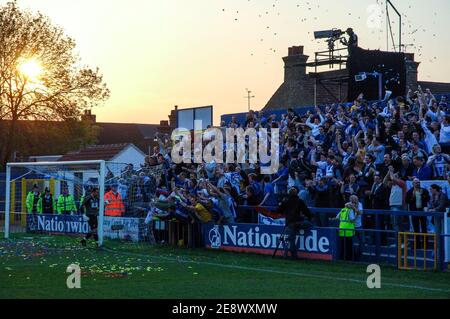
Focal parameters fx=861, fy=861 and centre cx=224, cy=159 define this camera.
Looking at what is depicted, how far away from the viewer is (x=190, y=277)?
17.8m

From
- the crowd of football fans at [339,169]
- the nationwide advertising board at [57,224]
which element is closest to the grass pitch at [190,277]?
the crowd of football fans at [339,169]

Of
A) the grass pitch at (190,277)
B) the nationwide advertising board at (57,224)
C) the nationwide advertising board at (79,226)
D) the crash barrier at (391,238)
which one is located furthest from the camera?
the nationwide advertising board at (57,224)

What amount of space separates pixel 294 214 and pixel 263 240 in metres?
1.95

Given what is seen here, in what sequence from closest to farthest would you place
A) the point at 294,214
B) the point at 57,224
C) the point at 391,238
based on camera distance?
the point at 391,238
the point at 294,214
the point at 57,224

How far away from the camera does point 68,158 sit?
58.7 metres

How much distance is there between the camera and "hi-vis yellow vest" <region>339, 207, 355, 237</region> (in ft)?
72.0

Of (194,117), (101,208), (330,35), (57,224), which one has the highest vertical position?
(330,35)

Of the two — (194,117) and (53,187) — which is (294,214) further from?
(53,187)

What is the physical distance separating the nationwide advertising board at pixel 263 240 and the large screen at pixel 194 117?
10.8 meters

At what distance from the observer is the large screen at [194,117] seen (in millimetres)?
36906

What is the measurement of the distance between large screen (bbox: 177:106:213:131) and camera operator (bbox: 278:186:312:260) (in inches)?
540

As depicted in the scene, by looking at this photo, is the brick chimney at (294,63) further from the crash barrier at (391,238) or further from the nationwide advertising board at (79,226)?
the crash barrier at (391,238)

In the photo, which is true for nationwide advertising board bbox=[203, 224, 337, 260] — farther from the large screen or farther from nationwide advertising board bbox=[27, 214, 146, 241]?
the large screen

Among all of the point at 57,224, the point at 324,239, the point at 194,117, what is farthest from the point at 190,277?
the point at 194,117
